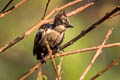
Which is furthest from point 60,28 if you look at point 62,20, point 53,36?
point 62,20

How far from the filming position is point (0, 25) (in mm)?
12555

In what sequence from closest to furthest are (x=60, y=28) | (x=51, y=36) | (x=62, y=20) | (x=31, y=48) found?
(x=62, y=20), (x=60, y=28), (x=51, y=36), (x=31, y=48)

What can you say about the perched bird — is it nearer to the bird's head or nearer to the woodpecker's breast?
the woodpecker's breast

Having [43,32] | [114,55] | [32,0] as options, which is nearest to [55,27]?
[43,32]

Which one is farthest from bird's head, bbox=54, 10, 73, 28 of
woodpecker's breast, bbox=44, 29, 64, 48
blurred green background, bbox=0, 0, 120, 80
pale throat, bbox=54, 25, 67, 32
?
blurred green background, bbox=0, 0, 120, 80

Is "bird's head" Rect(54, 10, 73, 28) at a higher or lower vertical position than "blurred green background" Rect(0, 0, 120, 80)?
higher

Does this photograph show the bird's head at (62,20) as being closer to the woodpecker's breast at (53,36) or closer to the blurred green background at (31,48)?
the woodpecker's breast at (53,36)

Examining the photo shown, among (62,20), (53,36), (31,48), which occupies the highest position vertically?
(62,20)

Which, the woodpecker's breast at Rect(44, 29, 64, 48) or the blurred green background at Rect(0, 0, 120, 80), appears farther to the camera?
the blurred green background at Rect(0, 0, 120, 80)

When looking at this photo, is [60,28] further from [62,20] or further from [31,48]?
[31,48]

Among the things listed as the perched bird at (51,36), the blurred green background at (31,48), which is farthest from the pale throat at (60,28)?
the blurred green background at (31,48)

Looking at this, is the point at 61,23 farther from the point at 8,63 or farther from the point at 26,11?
the point at 26,11

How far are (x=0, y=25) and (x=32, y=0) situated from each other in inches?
93.1

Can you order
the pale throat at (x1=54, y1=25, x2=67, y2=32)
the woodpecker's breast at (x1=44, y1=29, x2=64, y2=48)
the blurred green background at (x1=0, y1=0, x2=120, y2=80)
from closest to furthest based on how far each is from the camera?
the pale throat at (x1=54, y1=25, x2=67, y2=32) < the woodpecker's breast at (x1=44, y1=29, x2=64, y2=48) < the blurred green background at (x1=0, y1=0, x2=120, y2=80)
